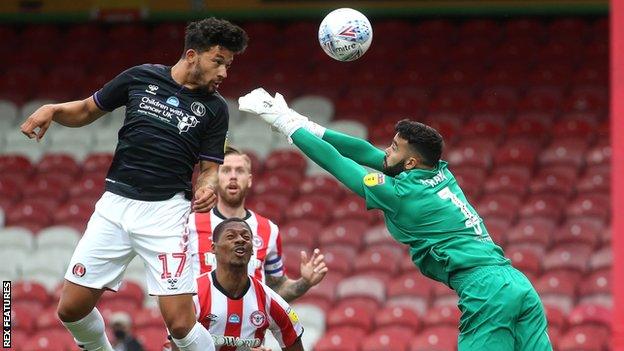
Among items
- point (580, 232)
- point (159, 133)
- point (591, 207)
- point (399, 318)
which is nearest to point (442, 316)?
point (399, 318)

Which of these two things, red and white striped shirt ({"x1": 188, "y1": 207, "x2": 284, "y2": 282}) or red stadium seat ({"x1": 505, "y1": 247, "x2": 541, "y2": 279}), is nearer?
red and white striped shirt ({"x1": 188, "y1": 207, "x2": 284, "y2": 282})

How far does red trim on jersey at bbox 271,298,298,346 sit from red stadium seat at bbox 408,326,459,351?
4029mm

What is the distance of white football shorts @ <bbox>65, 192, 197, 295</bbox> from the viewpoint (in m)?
7.16

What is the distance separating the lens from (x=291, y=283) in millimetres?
8594

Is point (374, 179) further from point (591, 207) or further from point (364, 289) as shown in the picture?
point (591, 207)

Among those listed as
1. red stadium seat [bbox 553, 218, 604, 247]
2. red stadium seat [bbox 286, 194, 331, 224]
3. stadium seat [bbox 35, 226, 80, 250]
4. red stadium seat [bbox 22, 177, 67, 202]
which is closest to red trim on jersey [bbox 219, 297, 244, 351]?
red stadium seat [bbox 553, 218, 604, 247]

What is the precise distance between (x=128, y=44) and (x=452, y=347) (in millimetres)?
7644

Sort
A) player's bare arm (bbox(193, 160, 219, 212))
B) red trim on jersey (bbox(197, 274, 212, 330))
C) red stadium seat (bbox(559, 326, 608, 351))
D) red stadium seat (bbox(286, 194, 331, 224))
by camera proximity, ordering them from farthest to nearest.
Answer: red stadium seat (bbox(286, 194, 331, 224)), red stadium seat (bbox(559, 326, 608, 351)), red trim on jersey (bbox(197, 274, 212, 330)), player's bare arm (bbox(193, 160, 219, 212))

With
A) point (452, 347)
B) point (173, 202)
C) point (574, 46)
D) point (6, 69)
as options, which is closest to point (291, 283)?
point (173, 202)

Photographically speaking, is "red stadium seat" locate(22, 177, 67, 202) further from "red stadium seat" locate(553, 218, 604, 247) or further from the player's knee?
the player's knee

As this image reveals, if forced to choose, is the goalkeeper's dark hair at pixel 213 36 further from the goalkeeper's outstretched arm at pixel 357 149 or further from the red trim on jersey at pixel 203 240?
the red trim on jersey at pixel 203 240

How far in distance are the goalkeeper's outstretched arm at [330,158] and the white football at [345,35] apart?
1.82ft

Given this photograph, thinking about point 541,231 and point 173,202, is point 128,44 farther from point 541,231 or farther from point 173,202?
point 173,202

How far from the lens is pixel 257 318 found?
26.1 feet
